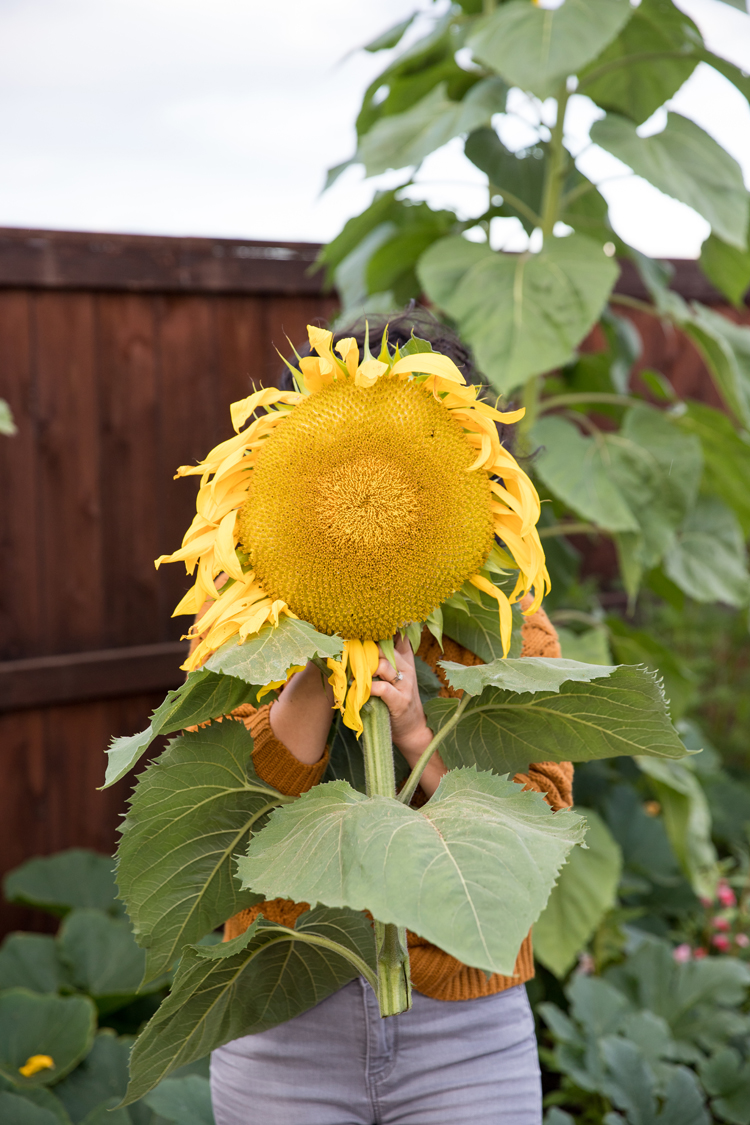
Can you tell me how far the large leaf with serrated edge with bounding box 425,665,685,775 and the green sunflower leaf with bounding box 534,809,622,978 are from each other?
1352mm

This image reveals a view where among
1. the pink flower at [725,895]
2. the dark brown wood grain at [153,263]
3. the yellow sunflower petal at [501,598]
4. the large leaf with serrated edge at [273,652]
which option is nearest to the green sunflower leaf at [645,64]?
the dark brown wood grain at [153,263]

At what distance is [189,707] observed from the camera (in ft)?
2.37

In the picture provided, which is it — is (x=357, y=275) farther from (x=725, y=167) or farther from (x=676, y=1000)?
(x=676, y=1000)

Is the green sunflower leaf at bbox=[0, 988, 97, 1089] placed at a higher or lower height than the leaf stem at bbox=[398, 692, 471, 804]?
→ lower

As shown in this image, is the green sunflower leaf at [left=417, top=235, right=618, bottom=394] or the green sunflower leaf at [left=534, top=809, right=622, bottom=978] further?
the green sunflower leaf at [left=534, top=809, right=622, bottom=978]

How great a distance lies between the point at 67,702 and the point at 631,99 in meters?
2.05

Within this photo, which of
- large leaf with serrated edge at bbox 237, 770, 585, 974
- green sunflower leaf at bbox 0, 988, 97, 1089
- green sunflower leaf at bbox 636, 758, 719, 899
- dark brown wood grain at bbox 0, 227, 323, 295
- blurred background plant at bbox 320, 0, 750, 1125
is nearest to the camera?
large leaf with serrated edge at bbox 237, 770, 585, 974

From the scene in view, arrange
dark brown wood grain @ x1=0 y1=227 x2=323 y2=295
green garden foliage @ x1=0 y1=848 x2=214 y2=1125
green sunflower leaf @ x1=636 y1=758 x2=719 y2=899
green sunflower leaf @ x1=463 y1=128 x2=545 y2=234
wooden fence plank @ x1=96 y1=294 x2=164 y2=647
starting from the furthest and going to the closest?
wooden fence plank @ x1=96 y1=294 x2=164 y2=647 < dark brown wood grain @ x1=0 y1=227 x2=323 y2=295 < green sunflower leaf @ x1=636 y1=758 x2=719 y2=899 < green sunflower leaf @ x1=463 y1=128 x2=545 y2=234 < green garden foliage @ x1=0 y1=848 x2=214 y2=1125

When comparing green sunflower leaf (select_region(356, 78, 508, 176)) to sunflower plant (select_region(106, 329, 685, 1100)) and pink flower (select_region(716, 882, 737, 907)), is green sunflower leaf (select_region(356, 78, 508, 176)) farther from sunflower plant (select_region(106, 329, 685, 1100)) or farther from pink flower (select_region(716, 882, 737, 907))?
pink flower (select_region(716, 882, 737, 907))

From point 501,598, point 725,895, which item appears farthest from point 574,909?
point 501,598

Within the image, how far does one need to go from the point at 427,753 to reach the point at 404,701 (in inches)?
1.7

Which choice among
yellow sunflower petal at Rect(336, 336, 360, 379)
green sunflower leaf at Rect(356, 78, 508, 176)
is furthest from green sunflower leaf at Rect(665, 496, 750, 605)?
yellow sunflower petal at Rect(336, 336, 360, 379)

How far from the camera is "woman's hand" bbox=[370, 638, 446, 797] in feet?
2.48

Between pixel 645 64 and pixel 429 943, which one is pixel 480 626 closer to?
pixel 429 943
